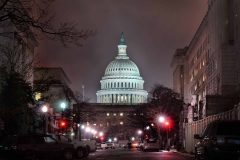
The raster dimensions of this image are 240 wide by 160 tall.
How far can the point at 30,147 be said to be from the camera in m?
37.9

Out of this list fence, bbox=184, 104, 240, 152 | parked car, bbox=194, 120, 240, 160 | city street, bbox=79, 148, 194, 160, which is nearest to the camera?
parked car, bbox=194, 120, 240, 160

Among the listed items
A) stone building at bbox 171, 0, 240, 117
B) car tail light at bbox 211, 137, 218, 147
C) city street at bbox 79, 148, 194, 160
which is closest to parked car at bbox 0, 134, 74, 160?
city street at bbox 79, 148, 194, 160

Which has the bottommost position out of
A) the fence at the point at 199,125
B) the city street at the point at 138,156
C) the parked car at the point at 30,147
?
the city street at the point at 138,156

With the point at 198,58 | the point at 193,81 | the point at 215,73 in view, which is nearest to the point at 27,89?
the point at 215,73

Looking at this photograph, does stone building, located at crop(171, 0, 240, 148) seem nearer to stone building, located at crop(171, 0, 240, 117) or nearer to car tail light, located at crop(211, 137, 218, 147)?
stone building, located at crop(171, 0, 240, 117)

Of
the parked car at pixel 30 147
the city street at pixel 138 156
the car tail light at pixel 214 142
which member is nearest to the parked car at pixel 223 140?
the car tail light at pixel 214 142

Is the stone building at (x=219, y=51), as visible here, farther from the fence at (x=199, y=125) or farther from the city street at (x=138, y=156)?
the city street at (x=138, y=156)

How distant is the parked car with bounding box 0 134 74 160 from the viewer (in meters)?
37.5

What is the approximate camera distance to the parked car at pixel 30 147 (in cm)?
3750

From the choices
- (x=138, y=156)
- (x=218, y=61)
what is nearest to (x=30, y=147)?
(x=138, y=156)

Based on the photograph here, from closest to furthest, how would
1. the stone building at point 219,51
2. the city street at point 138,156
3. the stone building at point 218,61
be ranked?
the city street at point 138,156
the stone building at point 218,61
the stone building at point 219,51

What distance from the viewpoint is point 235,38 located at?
307 ft

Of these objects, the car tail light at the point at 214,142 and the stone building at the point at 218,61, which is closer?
the car tail light at the point at 214,142

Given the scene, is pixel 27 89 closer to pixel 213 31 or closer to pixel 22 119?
pixel 22 119
